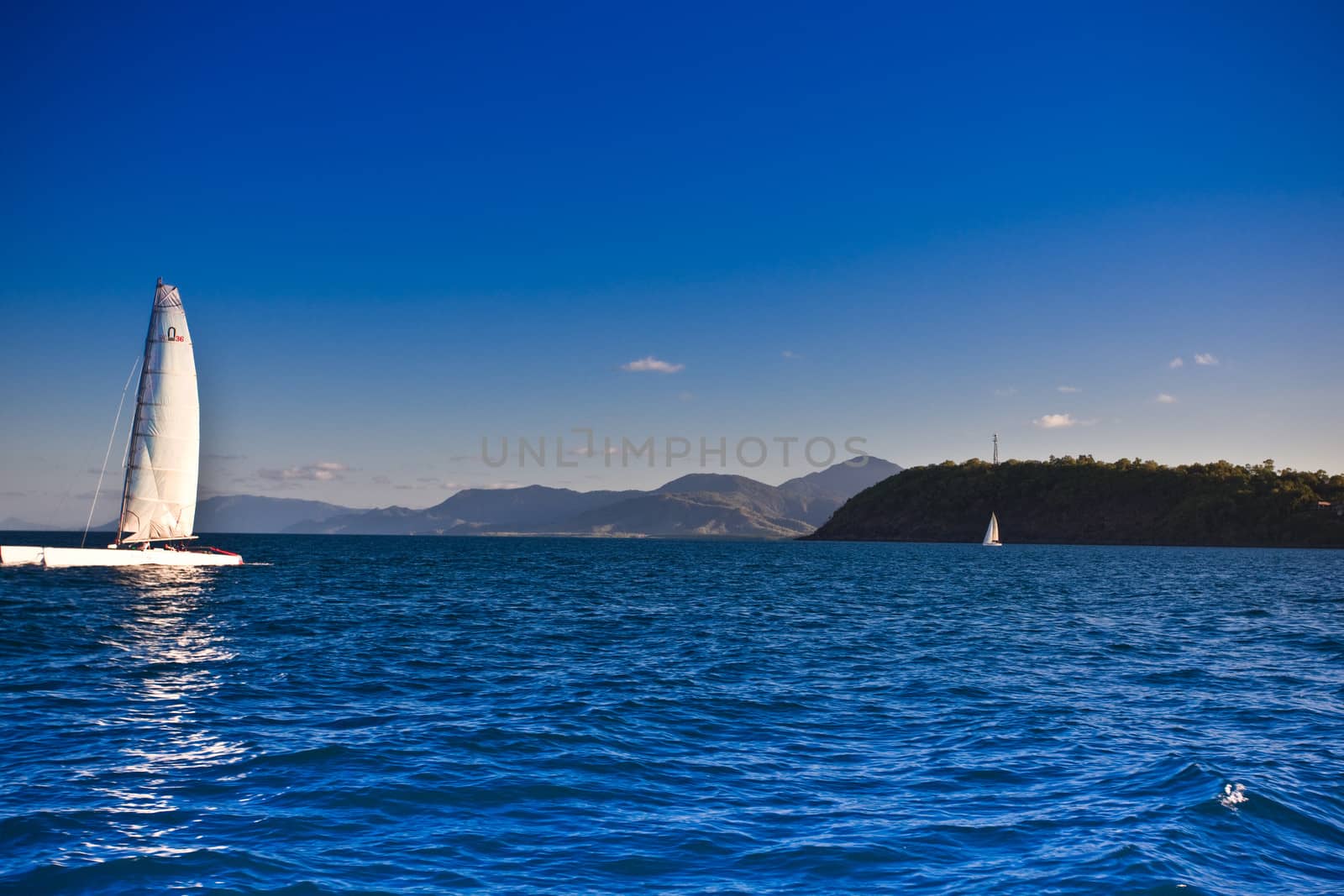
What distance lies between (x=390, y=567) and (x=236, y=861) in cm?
9171

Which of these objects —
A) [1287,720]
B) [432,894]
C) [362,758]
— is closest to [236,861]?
[432,894]

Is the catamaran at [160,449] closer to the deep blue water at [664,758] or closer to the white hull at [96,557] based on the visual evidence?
the white hull at [96,557]

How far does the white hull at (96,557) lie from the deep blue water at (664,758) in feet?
91.3

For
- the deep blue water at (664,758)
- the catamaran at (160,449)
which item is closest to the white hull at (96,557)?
the catamaran at (160,449)

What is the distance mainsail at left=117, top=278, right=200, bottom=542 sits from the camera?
62562mm

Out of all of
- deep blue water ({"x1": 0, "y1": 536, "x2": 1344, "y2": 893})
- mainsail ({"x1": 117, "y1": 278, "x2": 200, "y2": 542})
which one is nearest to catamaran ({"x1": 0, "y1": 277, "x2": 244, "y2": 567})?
mainsail ({"x1": 117, "y1": 278, "x2": 200, "y2": 542})

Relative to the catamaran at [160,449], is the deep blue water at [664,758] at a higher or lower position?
lower

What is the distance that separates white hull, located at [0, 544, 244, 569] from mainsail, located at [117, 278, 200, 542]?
1.31m

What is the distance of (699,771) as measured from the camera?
15555 millimetres

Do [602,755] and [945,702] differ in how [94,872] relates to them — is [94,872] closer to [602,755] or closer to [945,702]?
[602,755]

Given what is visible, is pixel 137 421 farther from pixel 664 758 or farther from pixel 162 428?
pixel 664 758

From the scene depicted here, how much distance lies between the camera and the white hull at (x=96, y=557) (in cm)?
6316

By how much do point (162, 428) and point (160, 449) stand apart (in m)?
1.53

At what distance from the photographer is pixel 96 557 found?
6325cm
